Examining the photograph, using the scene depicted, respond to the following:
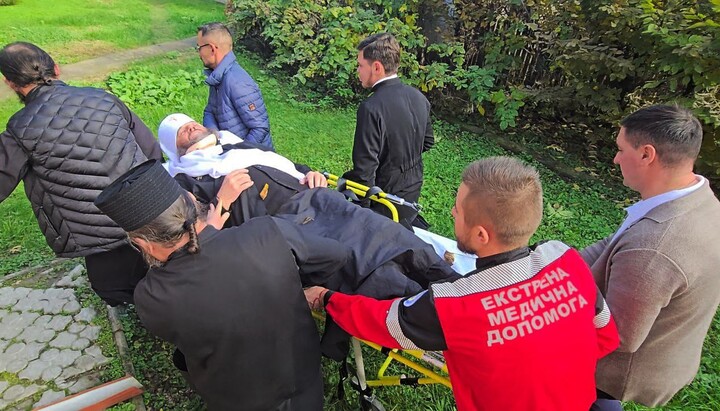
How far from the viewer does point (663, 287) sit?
5.86 feet

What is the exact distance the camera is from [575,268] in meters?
1.67

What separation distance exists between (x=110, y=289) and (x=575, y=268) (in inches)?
122

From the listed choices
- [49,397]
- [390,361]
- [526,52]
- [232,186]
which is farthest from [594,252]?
[526,52]

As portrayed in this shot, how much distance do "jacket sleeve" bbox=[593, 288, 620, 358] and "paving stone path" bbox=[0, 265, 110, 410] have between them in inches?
122

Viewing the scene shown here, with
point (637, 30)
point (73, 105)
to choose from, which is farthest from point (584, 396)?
point (637, 30)

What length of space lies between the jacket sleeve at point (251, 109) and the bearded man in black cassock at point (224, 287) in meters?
1.95

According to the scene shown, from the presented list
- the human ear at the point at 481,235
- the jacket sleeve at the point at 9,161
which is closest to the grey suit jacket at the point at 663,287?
the human ear at the point at 481,235

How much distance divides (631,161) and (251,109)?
2937mm

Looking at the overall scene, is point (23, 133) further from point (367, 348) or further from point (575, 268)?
point (575, 268)

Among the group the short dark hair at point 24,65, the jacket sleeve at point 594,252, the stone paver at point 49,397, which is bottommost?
the stone paver at point 49,397

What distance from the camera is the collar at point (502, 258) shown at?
5.47ft

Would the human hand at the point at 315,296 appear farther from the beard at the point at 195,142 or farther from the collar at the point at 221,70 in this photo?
the collar at the point at 221,70

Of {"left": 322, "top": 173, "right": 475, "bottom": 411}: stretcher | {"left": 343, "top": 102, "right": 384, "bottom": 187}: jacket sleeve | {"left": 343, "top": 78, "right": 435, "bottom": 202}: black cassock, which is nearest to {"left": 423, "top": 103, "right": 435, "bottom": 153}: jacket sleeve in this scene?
{"left": 343, "top": 78, "right": 435, "bottom": 202}: black cassock

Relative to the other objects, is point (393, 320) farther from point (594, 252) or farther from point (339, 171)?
point (339, 171)
